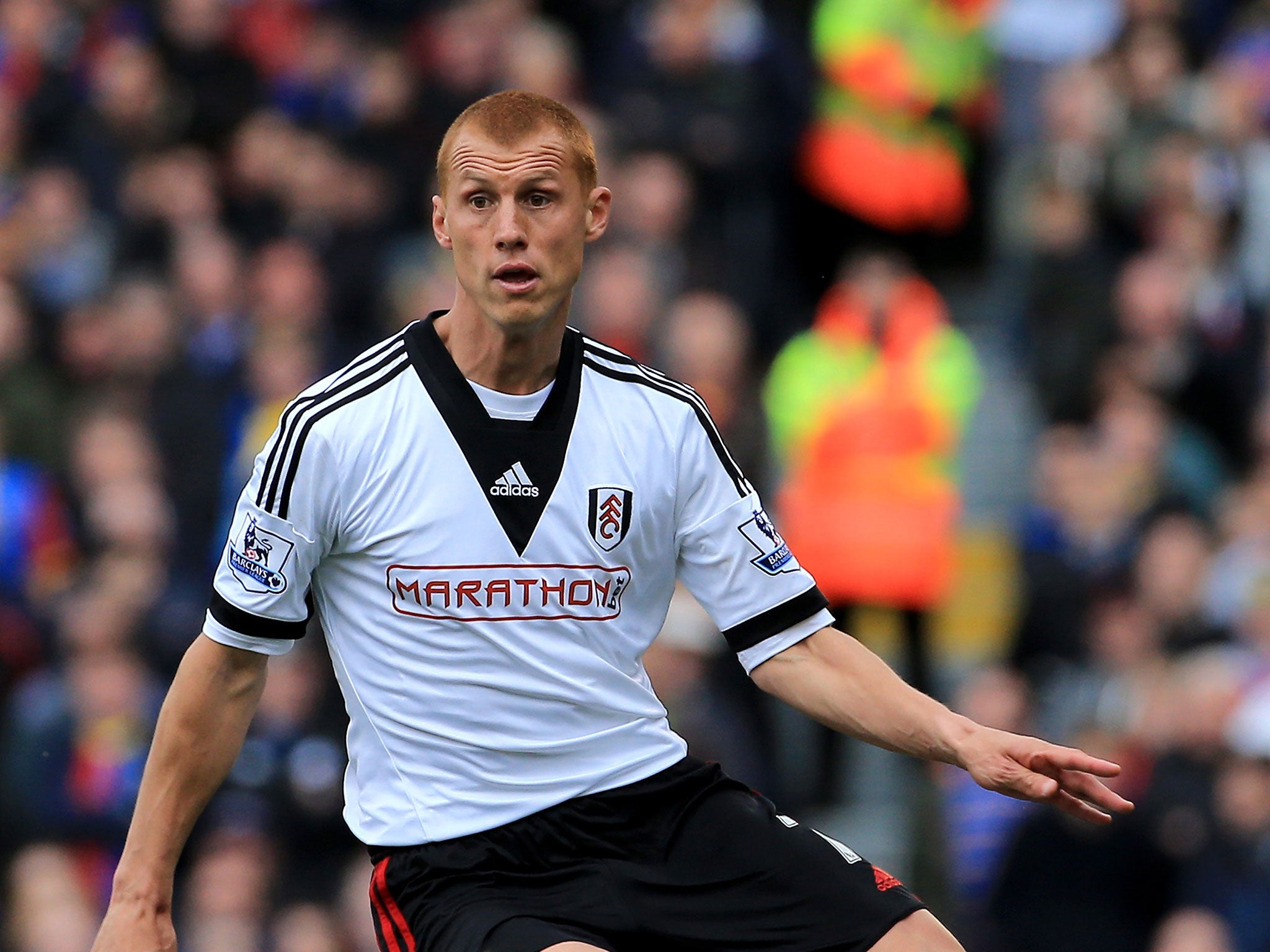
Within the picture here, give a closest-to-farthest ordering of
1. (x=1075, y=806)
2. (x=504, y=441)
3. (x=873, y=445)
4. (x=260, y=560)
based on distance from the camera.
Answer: (x=1075, y=806) → (x=260, y=560) → (x=504, y=441) → (x=873, y=445)

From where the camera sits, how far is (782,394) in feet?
31.6

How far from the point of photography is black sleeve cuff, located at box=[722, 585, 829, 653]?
15.9 feet

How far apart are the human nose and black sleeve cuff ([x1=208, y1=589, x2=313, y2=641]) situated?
95 centimetres

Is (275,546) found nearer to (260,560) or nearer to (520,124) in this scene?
(260,560)

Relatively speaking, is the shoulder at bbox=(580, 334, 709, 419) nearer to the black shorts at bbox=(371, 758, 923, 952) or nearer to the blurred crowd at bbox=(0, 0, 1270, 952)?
the black shorts at bbox=(371, 758, 923, 952)

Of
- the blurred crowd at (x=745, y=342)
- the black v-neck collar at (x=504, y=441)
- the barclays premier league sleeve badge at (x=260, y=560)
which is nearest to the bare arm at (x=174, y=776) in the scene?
the barclays premier league sleeve badge at (x=260, y=560)

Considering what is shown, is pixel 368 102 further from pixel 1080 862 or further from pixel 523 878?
pixel 523 878

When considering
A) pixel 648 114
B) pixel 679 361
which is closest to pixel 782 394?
pixel 679 361

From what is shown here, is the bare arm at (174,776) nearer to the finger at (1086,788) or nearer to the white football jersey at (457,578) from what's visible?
the white football jersey at (457,578)

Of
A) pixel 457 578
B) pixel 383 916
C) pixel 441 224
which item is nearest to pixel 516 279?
pixel 441 224

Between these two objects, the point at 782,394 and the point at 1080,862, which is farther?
the point at 782,394

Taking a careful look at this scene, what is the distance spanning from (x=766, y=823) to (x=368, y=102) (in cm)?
769

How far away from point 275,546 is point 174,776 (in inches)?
22.0

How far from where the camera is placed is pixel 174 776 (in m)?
4.57
